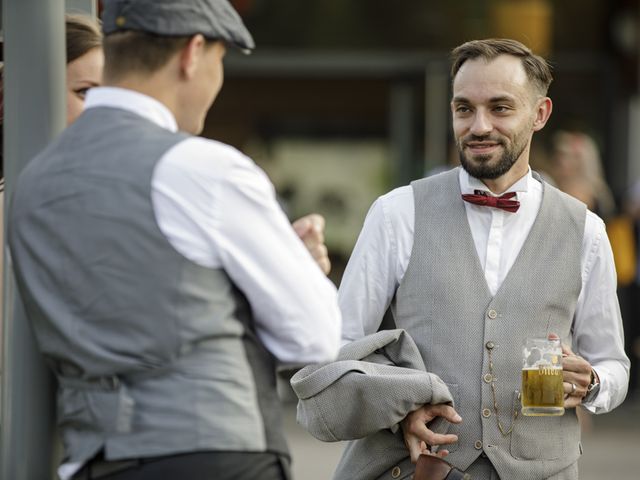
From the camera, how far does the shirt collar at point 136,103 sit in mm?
2785

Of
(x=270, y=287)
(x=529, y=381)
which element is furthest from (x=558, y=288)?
(x=270, y=287)

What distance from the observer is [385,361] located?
12.1 feet

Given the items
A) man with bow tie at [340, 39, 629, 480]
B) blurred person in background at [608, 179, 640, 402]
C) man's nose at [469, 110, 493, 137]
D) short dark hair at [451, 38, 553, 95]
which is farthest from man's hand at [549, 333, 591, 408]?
blurred person in background at [608, 179, 640, 402]

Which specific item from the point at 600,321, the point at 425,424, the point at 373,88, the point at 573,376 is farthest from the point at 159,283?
the point at 373,88

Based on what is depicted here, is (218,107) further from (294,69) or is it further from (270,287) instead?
(270,287)

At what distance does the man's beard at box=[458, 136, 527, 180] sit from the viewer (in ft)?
12.4

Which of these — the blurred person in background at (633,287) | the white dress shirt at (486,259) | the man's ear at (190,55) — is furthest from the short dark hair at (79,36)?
the blurred person in background at (633,287)

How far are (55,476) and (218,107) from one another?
8540mm

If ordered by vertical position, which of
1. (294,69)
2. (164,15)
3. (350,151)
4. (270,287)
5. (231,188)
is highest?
(164,15)

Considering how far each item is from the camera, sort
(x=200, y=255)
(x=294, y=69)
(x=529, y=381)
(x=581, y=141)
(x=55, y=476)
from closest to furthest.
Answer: (x=200, y=255), (x=55, y=476), (x=529, y=381), (x=581, y=141), (x=294, y=69)

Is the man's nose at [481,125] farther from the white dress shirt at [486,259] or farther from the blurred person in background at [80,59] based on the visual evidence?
the blurred person in background at [80,59]

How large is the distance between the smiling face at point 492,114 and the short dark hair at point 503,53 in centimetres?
2

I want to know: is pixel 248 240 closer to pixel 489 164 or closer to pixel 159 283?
pixel 159 283

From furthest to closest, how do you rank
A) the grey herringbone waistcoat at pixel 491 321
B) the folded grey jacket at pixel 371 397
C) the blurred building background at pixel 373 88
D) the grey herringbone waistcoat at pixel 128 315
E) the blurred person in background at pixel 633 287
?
1. the blurred building background at pixel 373 88
2. the blurred person in background at pixel 633 287
3. the grey herringbone waistcoat at pixel 491 321
4. the folded grey jacket at pixel 371 397
5. the grey herringbone waistcoat at pixel 128 315
